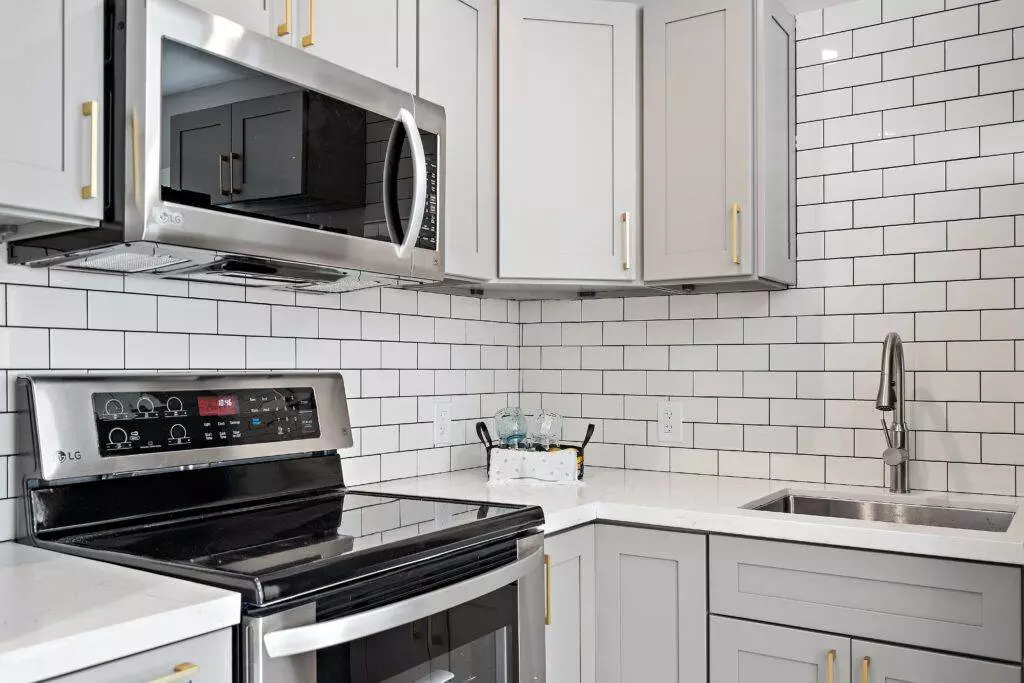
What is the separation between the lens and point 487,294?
284 cm

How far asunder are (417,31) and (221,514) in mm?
1221

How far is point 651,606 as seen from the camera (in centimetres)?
213

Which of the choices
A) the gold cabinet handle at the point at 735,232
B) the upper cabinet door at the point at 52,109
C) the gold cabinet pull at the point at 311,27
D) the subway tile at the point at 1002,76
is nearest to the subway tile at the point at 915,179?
the subway tile at the point at 1002,76

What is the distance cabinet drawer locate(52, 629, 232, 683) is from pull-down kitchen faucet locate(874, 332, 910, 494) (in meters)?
1.69

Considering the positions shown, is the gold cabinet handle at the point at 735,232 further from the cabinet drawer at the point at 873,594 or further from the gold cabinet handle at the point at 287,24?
the gold cabinet handle at the point at 287,24

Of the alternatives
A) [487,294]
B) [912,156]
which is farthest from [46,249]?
[912,156]

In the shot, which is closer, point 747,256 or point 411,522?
point 411,522

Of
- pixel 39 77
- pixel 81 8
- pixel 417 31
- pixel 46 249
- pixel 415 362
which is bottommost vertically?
pixel 415 362

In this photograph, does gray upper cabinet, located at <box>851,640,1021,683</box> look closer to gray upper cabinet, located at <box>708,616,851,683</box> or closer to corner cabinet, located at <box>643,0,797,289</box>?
gray upper cabinet, located at <box>708,616,851,683</box>

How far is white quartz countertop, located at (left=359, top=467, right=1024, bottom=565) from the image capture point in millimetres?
1785

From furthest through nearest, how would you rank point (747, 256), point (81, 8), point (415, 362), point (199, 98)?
point (415, 362) → point (747, 256) → point (199, 98) → point (81, 8)

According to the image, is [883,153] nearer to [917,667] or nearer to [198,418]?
[917,667]

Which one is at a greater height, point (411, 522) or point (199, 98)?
point (199, 98)

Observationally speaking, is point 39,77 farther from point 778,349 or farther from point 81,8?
point 778,349
